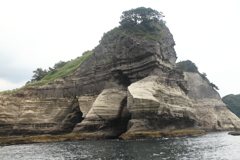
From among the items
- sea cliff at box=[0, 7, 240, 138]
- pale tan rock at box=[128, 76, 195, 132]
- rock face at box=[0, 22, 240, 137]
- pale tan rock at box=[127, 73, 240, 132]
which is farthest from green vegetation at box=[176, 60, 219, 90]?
pale tan rock at box=[128, 76, 195, 132]

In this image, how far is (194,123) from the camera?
4125cm

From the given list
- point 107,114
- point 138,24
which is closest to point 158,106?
point 107,114

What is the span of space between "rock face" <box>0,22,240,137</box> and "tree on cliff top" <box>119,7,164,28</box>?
2.83 metres

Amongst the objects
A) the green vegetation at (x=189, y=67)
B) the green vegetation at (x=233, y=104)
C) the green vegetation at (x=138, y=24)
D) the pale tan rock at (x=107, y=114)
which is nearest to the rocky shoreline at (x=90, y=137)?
the pale tan rock at (x=107, y=114)

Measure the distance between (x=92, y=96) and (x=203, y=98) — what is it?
33.4m

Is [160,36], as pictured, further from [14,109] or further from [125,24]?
[14,109]

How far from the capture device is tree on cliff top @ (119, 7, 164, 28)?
49375 millimetres

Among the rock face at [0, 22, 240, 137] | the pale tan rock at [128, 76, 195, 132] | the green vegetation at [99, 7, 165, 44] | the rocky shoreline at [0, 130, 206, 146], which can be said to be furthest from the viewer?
the green vegetation at [99, 7, 165, 44]

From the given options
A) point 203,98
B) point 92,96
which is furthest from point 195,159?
point 203,98

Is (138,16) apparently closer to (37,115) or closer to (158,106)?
(158,106)

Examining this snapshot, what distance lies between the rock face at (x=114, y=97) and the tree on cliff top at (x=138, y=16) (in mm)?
2830

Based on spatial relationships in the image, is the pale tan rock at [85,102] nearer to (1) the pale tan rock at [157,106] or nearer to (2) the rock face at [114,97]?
(2) the rock face at [114,97]

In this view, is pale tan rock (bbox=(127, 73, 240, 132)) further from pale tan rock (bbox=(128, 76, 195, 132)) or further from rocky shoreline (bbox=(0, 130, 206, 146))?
rocky shoreline (bbox=(0, 130, 206, 146))

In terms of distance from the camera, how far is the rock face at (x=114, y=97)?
35719 millimetres
